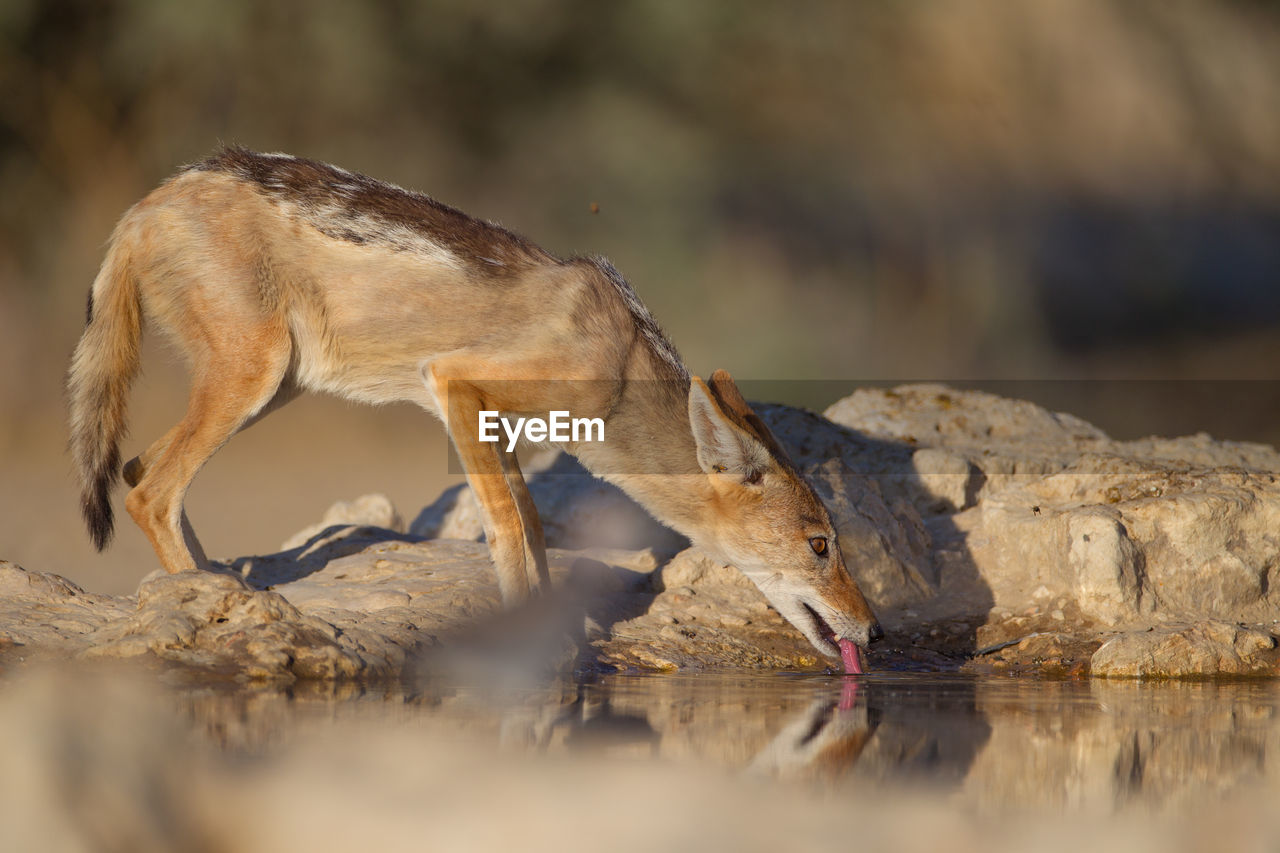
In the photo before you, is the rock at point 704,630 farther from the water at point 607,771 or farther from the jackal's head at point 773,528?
the water at point 607,771

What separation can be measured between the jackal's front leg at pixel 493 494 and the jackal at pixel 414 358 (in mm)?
11

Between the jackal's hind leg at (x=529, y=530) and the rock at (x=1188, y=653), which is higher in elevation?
the jackal's hind leg at (x=529, y=530)

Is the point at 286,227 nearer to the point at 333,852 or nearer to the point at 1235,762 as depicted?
the point at 333,852

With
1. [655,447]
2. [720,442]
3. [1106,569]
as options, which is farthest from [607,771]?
[1106,569]

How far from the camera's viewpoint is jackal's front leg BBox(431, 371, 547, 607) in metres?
6.34

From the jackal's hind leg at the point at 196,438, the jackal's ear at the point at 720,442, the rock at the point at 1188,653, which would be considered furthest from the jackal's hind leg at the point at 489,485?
the rock at the point at 1188,653

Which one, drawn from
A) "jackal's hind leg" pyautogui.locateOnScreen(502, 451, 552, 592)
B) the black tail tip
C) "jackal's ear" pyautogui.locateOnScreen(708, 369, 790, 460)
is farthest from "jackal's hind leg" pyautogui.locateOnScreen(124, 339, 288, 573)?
"jackal's ear" pyautogui.locateOnScreen(708, 369, 790, 460)

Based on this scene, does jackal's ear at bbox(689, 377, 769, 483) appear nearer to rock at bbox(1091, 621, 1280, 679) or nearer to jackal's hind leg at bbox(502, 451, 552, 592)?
jackal's hind leg at bbox(502, 451, 552, 592)

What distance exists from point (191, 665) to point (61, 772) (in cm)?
198

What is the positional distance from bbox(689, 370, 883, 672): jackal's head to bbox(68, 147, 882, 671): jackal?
0.01 meters

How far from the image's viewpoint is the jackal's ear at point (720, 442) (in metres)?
6.38

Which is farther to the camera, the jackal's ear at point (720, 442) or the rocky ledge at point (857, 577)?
the jackal's ear at point (720, 442)

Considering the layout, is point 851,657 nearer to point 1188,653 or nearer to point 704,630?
point 704,630

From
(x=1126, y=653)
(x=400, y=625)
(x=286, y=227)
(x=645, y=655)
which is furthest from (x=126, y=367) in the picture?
(x=1126, y=653)
